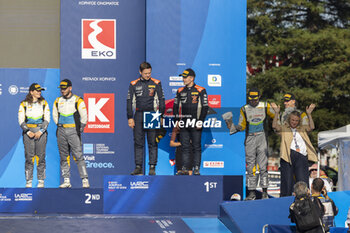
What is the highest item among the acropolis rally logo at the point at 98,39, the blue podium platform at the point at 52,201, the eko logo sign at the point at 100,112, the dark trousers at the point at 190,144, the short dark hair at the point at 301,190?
Result: the acropolis rally logo at the point at 98,39

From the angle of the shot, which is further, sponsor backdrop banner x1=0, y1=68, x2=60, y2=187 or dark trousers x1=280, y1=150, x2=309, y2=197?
sponsor backdrop banner x1=0, y1=68, x2=60, y2=187

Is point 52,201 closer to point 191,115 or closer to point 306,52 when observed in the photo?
point 191,115

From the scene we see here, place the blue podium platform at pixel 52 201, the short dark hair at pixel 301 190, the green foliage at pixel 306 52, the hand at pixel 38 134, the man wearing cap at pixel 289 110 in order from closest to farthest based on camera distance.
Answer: the short dark hair at pixel 301 190 < the man wearing cap at pixel 289 110 < the blue podium platform at pixel 52 201 < the hand at pixel 38 134 < the green foliage at pixel 306 52

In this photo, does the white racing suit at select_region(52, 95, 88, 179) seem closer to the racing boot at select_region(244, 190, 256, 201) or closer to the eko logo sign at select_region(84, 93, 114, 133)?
the eko logo sign at select_region(84, 93, 114, 133)

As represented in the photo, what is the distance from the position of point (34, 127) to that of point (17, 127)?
243cm

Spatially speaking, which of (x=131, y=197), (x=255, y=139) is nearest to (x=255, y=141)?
(x=255, y=139)

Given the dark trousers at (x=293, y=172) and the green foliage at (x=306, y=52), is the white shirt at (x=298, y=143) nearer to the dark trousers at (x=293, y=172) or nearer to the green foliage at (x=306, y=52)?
the dark trousers at (x=293, y=172)

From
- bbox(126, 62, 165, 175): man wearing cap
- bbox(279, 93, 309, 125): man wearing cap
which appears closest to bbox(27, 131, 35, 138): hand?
A: bbox(126, 62, 165, 175): man wearing cap

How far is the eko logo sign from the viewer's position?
1289 centimetres

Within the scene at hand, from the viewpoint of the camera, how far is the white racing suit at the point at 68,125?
10492mm

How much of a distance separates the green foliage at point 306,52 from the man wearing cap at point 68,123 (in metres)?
13.2

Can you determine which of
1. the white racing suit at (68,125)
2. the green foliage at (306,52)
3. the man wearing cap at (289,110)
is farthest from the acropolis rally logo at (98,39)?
the green foliage at (306,52)

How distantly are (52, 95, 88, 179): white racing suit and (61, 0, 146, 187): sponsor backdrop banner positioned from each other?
230 cm

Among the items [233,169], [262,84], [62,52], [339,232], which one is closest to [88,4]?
[62,52]
